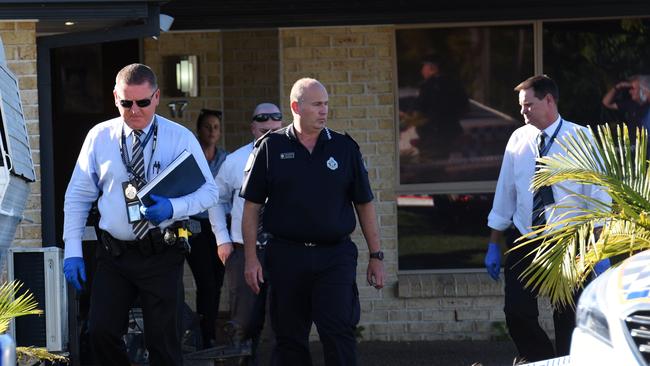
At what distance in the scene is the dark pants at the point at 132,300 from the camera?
713 centimetres

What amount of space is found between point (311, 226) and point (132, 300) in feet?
3.50


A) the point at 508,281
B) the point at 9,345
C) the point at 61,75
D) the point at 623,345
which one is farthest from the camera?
the point at 61,75

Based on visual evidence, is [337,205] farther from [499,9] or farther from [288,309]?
[499,9]

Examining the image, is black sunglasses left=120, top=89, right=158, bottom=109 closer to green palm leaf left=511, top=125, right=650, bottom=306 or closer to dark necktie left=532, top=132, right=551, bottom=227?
green palm leaf left=511, top=125, right=650, bottom=306

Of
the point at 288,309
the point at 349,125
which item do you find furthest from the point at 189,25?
the point at 288,309

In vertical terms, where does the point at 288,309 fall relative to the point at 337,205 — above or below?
below

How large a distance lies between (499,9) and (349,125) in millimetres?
1473

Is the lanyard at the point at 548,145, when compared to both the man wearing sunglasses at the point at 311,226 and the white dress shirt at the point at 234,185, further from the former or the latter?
the white dress shirt at the point at 234,185

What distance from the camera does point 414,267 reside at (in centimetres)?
1042

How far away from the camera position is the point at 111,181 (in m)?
7.16

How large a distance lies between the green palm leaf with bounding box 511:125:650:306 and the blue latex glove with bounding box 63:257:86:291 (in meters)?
2.43

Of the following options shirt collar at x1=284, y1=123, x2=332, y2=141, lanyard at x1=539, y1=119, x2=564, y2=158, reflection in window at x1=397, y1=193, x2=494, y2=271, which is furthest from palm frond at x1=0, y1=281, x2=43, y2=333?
reflection in window at x1=397, y1=193, x2=494, y2=271

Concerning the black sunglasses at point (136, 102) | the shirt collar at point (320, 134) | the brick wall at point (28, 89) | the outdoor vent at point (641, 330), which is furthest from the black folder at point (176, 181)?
the outdoor vent at point (641, 330)

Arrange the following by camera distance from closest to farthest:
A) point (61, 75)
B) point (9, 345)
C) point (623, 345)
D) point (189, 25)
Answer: point (9, 345) → point (623, 345) → point (189, 25) → point (61, 75)
